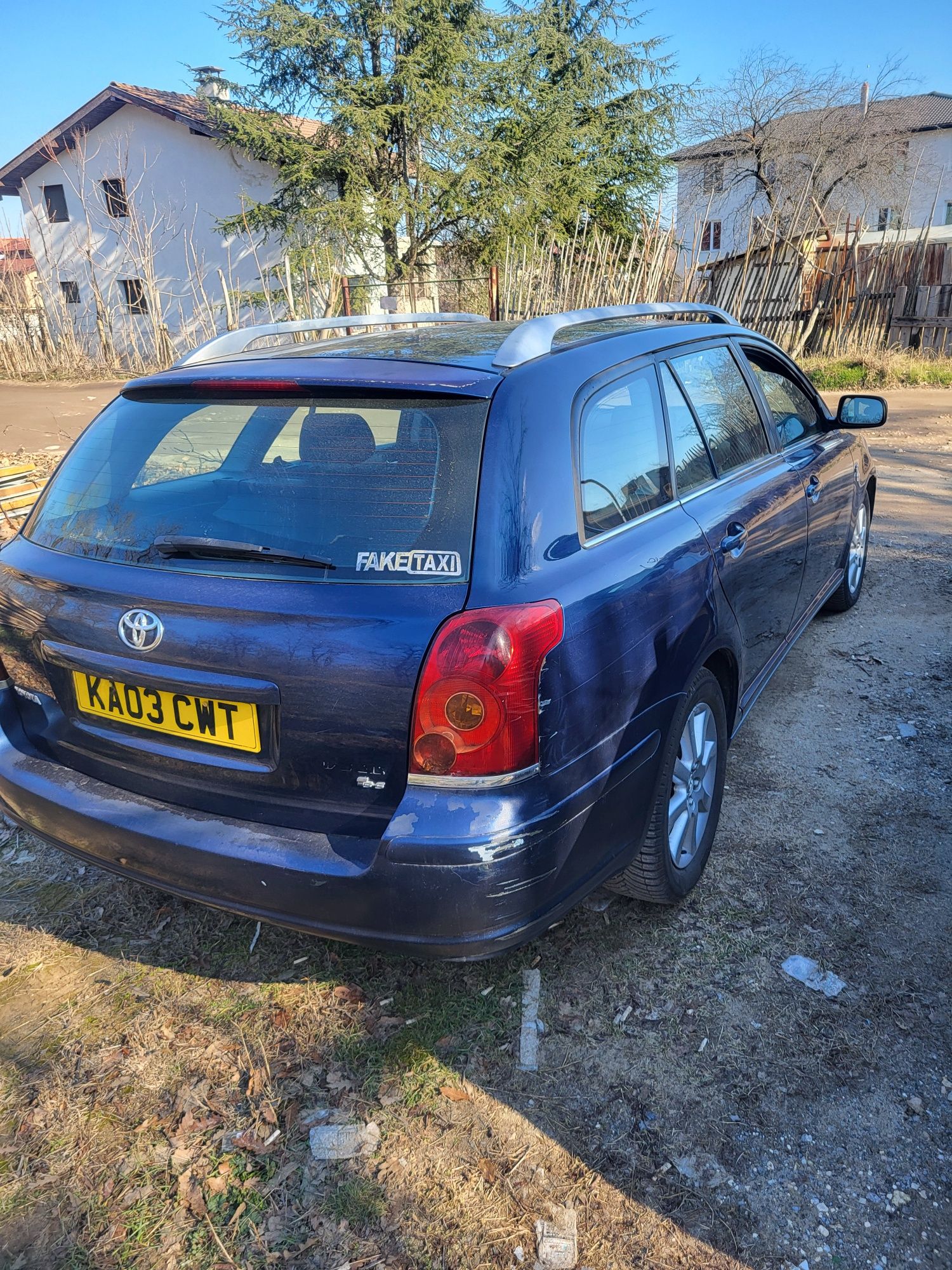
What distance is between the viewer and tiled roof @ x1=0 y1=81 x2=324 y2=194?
25.2 m

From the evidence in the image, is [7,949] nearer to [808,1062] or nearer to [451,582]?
[451,582]

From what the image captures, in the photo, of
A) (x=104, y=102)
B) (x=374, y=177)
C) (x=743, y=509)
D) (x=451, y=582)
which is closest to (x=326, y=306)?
(x=374, y=177)

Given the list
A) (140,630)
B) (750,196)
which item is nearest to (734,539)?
(140,630)

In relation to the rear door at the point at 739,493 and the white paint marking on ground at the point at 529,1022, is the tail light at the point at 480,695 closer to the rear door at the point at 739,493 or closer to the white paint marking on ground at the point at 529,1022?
the white paint marking on ground at the point at 529,1022

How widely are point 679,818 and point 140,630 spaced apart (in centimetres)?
161

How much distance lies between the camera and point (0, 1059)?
7.43ft

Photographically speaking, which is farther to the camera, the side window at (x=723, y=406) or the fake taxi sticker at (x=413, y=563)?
the side window at (x=723, y=406)

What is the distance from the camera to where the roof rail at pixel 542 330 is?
219 centimetres

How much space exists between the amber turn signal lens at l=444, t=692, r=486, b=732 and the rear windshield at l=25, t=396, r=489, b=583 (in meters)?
0.26

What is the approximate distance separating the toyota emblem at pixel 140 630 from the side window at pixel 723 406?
1.84 meters

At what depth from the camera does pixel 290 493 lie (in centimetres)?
211

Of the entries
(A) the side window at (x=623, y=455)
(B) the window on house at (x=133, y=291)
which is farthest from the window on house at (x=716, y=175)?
(A) the side window at (x=623, y=455)

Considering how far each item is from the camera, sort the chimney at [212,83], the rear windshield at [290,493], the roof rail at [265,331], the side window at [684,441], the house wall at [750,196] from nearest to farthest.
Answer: the rear windshield at [290,493], the side window at [684,441], the roof rail at [265,331], the chimney at [212,83], the house wall at [750,196]

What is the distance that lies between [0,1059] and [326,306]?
13803 mm
